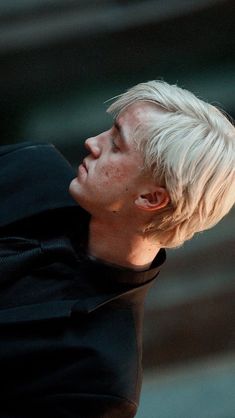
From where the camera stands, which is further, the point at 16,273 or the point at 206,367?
the point at 206,367

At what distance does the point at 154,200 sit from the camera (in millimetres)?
1166

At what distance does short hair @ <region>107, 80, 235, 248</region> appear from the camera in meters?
1.14

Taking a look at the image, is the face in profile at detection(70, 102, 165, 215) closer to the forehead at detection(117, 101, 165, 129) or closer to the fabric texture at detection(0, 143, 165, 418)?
the forehead at detection(117, 101, 165, 129)

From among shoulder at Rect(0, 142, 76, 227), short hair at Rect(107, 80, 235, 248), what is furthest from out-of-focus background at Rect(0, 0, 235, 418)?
short hair at Rect(107, 80, 235, 248)

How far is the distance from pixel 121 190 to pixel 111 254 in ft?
0.35

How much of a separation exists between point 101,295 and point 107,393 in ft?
0.44

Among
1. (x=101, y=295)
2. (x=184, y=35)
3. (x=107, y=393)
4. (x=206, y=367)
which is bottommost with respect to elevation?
(x=206, y=367)

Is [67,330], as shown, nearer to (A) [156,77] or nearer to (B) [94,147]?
(B) [94,147]

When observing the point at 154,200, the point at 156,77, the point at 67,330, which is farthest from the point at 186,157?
the point at 156,77

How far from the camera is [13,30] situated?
176 centimetres

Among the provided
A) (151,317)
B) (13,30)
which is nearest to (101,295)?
(151,317)

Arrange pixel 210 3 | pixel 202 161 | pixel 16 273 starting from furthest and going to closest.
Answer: pixel 210 3
pixel 16 273
pixel 202 161

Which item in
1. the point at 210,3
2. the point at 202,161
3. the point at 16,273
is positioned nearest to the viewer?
the point at 202,161

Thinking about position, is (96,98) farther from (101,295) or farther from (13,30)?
(101,295)
